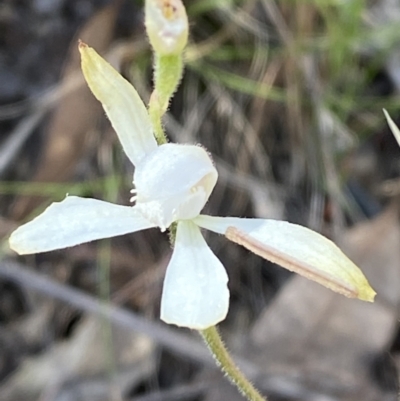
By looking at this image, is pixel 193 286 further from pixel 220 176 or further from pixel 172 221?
pixel 220 176

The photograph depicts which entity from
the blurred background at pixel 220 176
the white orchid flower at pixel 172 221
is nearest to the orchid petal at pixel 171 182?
the white orchid flower at pixel 172 221

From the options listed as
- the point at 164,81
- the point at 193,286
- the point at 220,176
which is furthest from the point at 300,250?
the point at 220,176

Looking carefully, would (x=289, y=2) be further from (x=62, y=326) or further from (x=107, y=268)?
(x=62, y=326)

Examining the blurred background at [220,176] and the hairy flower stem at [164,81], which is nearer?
the hairy flower stem at [164,81]

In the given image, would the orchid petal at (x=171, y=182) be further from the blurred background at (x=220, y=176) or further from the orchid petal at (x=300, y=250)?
the blurred background at (x=220, y=176)

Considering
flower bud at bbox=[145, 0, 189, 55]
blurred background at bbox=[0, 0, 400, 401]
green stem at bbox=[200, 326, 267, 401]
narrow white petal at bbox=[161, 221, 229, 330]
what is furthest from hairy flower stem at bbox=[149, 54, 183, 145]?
blurred background at bbox=[0, 0, 400, 401]

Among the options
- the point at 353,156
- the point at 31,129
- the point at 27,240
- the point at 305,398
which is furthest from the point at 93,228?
the point at 353,156
